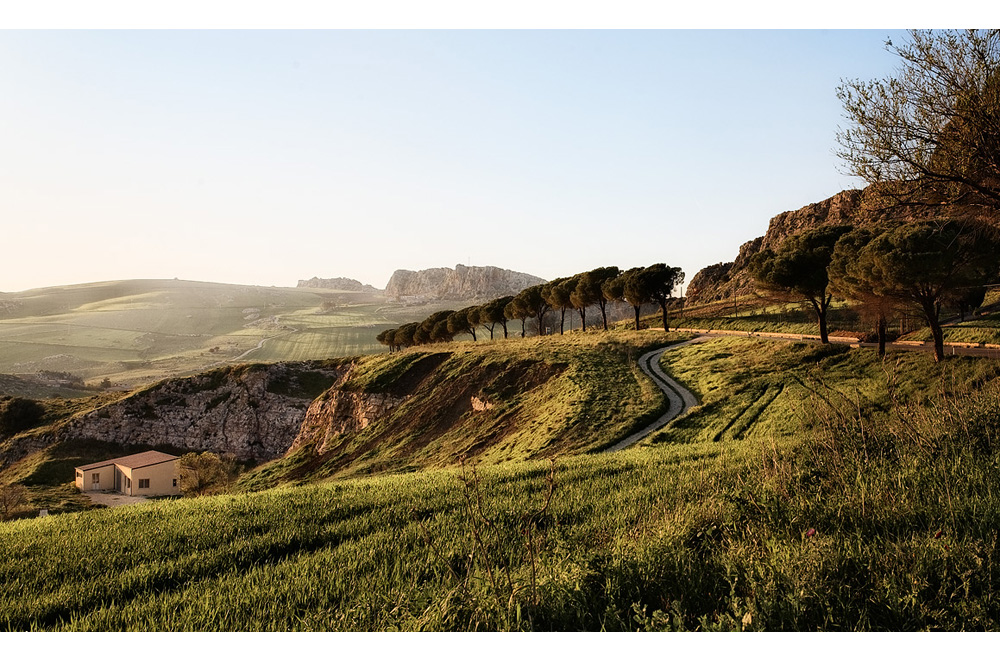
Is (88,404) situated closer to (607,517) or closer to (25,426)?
(25,426)

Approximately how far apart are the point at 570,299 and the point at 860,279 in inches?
1832

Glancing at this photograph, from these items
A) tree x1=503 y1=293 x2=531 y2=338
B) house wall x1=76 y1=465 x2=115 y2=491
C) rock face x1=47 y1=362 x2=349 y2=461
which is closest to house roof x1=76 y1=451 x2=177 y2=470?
house wall x1=76 y1=465 x2=115 y2=491

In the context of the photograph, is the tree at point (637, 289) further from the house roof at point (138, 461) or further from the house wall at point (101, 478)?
the house wall at point (101, 478)

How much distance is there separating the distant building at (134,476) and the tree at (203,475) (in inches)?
491

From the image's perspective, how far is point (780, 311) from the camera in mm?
65875

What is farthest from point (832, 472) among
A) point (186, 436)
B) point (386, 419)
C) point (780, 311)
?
point (186, 436)

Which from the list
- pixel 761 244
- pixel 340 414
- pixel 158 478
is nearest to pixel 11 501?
pixel 158 478

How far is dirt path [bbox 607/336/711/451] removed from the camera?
2628cm

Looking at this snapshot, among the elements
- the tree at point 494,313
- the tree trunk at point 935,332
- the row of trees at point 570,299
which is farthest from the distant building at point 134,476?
the tree trunk at point 935,332

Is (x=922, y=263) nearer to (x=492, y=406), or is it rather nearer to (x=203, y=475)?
(x=492, y=406)

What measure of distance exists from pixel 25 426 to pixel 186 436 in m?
27.6

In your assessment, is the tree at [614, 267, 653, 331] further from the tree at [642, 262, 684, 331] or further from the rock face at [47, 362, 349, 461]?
the rock face at [47, 362, 349, 461]

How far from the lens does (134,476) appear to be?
5772 centimetres

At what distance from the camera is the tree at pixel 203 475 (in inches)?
1816
